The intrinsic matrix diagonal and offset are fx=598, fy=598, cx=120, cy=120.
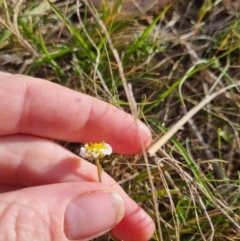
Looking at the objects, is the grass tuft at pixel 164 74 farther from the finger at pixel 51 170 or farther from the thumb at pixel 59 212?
the thumb at pixel 59 212

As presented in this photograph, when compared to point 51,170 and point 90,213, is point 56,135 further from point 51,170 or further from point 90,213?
point 90,213

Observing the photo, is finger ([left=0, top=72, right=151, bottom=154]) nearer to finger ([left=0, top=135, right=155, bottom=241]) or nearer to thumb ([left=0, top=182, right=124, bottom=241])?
finger ([left=0, top=135, right=155, bottom=241])

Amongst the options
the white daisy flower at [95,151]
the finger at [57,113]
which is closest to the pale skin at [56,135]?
the finger at [57,113]

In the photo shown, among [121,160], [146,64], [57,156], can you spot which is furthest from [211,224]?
[146,64]

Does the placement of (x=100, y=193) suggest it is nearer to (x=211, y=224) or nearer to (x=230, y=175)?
(x=211, y=224)

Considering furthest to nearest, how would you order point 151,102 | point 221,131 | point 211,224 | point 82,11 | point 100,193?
1. point 82,11
2. point 221,131
3. point 151,102
4. point 211,224
5. point 100,193

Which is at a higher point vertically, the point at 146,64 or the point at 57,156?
the point at 146,64

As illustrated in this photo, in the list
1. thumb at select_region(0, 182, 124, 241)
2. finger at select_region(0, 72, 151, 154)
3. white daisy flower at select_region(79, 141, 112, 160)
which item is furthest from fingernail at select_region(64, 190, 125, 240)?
finger at select_region(0, 72, 151, 154)
